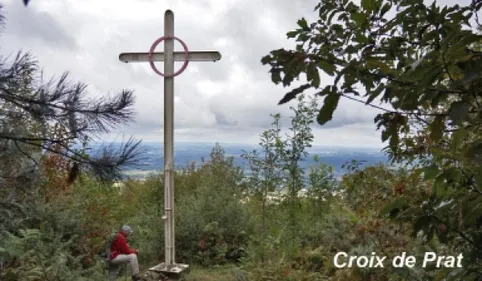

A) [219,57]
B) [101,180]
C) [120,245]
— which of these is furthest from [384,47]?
[120,245]

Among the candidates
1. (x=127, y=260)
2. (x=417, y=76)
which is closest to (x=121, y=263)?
(x=127, y=260)

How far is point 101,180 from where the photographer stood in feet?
7.27

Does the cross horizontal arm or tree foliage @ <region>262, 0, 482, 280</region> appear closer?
tree foliage @ <region>262, 0, 482, 280</region>

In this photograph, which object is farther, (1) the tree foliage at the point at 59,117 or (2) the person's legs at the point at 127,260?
(2) the person's legs at the point at 127,260

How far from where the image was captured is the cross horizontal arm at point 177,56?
404 cm

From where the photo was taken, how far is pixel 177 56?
412 centimetres

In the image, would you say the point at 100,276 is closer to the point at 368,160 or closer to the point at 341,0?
the point at 368,160

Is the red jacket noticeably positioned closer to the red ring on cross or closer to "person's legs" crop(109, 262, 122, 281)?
"person's legs" crop(109, 262, 122, 281)

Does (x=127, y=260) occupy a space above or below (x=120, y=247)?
below

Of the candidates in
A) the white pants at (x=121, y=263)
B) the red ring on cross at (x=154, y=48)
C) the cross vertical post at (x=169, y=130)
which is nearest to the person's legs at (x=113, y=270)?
the white pants at (x=121, y=263)

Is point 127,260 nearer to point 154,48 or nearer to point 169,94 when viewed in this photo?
point 169,94

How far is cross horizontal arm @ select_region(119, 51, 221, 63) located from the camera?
4.04 metres

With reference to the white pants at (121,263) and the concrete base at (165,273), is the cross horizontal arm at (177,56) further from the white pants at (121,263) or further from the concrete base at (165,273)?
the concrete base at (165,273)

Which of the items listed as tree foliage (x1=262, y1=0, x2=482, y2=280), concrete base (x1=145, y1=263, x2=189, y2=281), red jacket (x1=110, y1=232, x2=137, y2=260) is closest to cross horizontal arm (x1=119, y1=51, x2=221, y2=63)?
red jacket (x1=110, y1=232, x2=137, y2=260)
